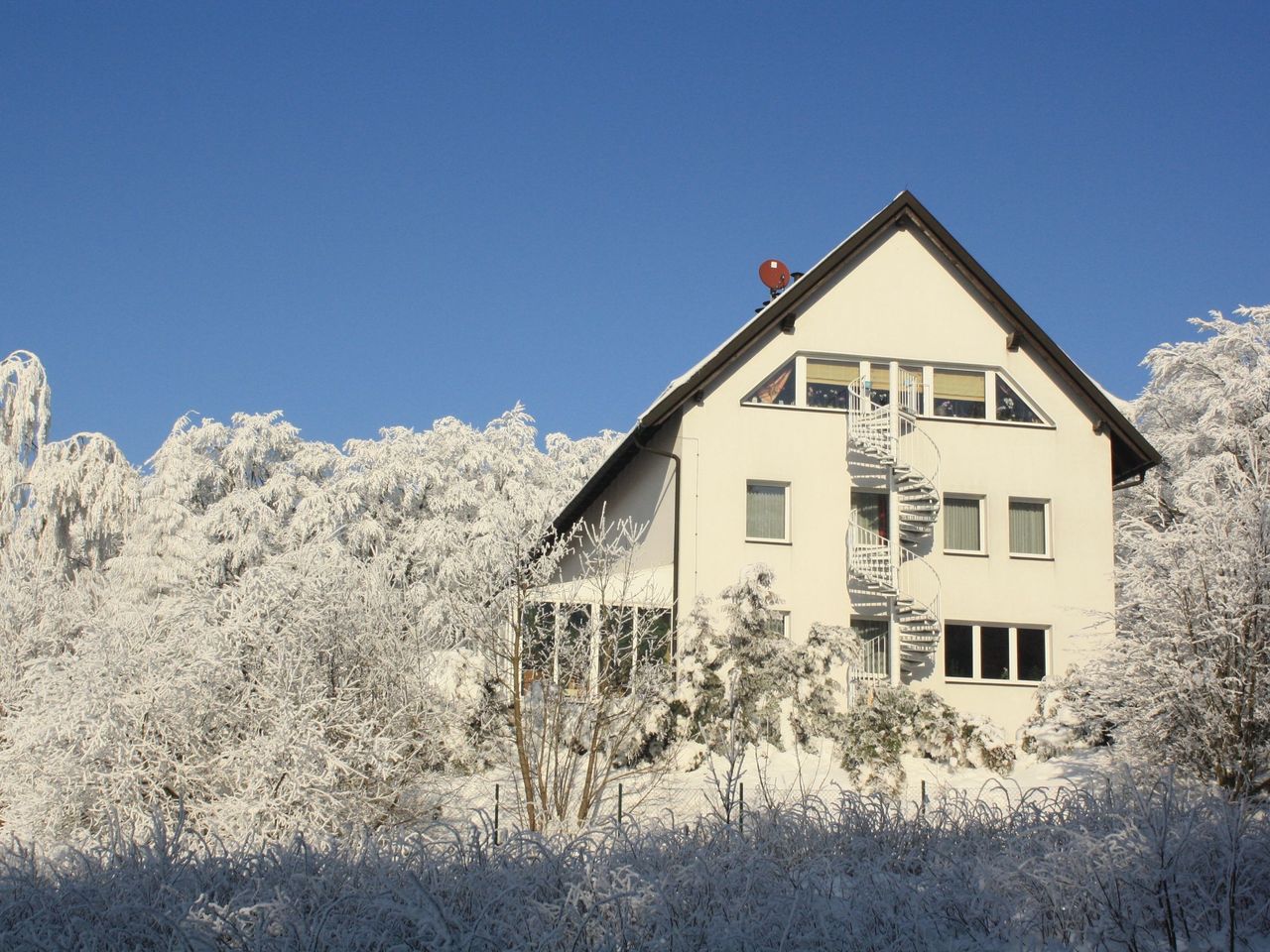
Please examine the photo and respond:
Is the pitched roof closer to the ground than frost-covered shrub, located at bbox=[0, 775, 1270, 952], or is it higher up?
higher up

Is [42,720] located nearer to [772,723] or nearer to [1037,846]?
[1037,846]

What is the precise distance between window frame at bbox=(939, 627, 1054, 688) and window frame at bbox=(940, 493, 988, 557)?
1239mm

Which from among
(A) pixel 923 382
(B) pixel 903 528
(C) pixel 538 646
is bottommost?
(C) pixel 538 646

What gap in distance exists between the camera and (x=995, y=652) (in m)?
22.0

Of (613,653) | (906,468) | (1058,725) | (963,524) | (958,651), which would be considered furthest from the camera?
(963,524)

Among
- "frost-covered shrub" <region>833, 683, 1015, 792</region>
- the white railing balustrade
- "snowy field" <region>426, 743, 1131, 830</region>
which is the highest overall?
the white railing balustrade

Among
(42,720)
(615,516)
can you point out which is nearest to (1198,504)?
(42,720)

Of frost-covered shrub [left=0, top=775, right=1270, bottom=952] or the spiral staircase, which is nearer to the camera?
frost-covered shrub [left=0, top=775, right=1270, bottom=952]

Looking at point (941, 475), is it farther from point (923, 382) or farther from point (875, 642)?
point (875, 642)

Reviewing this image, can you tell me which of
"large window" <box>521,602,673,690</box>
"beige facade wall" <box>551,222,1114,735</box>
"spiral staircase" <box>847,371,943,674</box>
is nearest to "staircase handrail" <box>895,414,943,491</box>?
"spiral staircase" <box>847,371,943,674</box>

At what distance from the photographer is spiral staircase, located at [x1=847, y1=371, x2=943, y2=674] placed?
2114 cm

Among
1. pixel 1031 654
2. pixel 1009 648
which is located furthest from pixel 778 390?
pixel 1031 654

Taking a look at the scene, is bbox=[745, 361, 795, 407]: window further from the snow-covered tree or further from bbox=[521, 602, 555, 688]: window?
the snow-covered tree

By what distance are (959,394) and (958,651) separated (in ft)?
15.5
